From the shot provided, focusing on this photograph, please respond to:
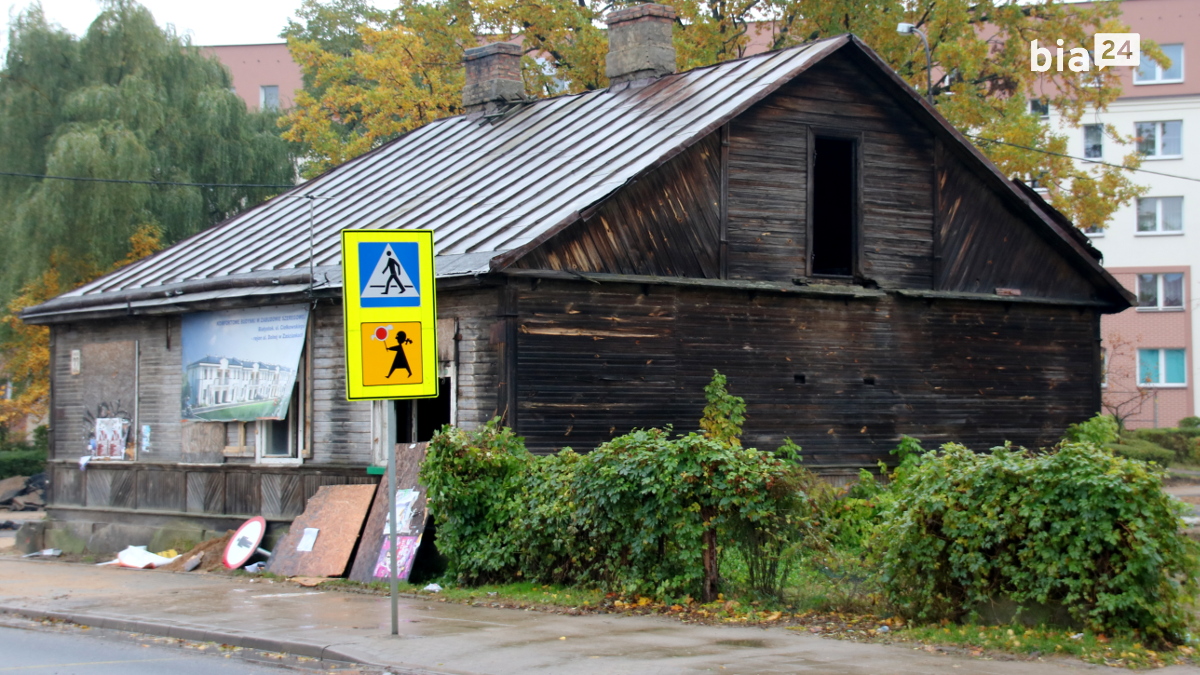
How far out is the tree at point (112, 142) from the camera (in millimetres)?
31594

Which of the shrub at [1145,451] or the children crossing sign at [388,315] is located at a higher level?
the children crossing sign at [388,315]

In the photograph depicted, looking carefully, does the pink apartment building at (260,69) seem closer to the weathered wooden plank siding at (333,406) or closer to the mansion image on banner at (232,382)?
the mansion image on banner at (232,382)

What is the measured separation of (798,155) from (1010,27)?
674 inches

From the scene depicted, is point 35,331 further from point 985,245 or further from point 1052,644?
point 1052,644

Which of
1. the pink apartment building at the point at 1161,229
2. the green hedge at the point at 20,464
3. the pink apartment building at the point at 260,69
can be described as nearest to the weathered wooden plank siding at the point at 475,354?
the green hedge at the point at 20,464

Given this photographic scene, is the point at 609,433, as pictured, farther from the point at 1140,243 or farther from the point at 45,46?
the point at 1140,243

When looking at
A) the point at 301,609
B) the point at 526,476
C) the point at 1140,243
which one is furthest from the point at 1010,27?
the point at 301,609

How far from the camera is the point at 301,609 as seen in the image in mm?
13008

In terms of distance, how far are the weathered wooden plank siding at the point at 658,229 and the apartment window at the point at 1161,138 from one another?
38.8m

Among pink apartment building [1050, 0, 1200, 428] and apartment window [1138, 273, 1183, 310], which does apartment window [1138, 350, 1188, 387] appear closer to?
pink apartment building [1050, 0, 1200, 428]

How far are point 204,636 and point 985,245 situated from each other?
13346 millimetres

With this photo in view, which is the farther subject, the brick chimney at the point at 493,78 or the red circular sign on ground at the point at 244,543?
the brick chimney at the point at 493,78

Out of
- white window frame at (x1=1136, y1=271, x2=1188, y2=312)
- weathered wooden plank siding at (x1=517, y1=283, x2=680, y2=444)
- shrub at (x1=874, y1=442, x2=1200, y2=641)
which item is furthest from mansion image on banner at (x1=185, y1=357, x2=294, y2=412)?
white window frame at (x1=1136, y1=271, x2=1188, y2=312)

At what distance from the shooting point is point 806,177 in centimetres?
1856
